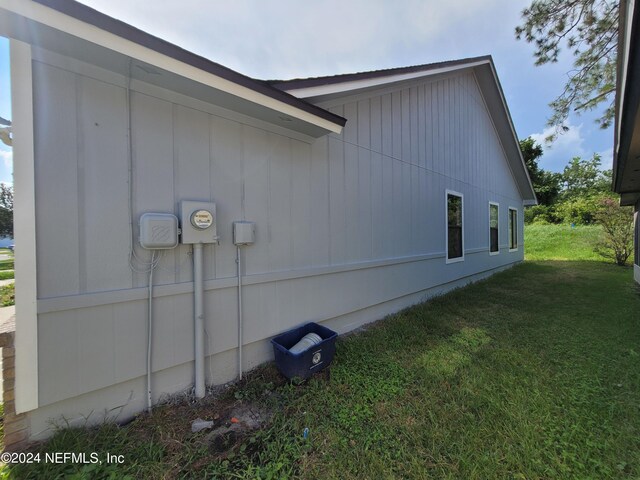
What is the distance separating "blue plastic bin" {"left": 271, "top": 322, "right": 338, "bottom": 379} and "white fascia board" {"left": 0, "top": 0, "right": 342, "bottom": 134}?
215 cm

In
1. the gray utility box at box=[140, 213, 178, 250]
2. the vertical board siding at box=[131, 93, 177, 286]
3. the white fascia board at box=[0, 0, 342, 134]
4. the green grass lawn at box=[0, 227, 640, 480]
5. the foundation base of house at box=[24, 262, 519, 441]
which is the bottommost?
the green grass lawn at box=[0, 227, 640, 480]

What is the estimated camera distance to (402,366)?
2631 millimetres

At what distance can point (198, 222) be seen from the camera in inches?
80.8

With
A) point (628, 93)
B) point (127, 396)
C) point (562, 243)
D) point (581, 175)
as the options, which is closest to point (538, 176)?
point (581, 175)

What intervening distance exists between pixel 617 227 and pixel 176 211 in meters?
15.1

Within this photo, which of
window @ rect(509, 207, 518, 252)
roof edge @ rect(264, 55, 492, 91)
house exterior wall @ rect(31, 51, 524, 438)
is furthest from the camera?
window @ rect(509, 207, 518, 252)

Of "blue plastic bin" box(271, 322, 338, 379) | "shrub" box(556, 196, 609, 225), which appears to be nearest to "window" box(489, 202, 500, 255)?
"blue plastic bin" box(271, 322, 338, 379)

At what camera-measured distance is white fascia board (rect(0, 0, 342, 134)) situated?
1258mm

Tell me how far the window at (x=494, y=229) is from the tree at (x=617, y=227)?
6.02 meters

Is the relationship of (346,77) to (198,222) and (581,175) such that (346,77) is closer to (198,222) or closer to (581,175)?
(198,222)

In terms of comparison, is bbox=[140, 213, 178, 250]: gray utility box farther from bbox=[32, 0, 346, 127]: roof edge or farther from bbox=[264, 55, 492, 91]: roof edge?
bbox=[264, 55, 492, 91]: roof edge

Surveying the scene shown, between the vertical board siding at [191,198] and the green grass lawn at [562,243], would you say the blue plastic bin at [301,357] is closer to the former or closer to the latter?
the vertical board siding at [191,198]

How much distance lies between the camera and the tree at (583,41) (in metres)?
5.11

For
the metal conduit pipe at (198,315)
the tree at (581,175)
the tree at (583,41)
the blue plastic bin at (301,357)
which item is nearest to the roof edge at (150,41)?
the metal conduit pipe at (198,315)
